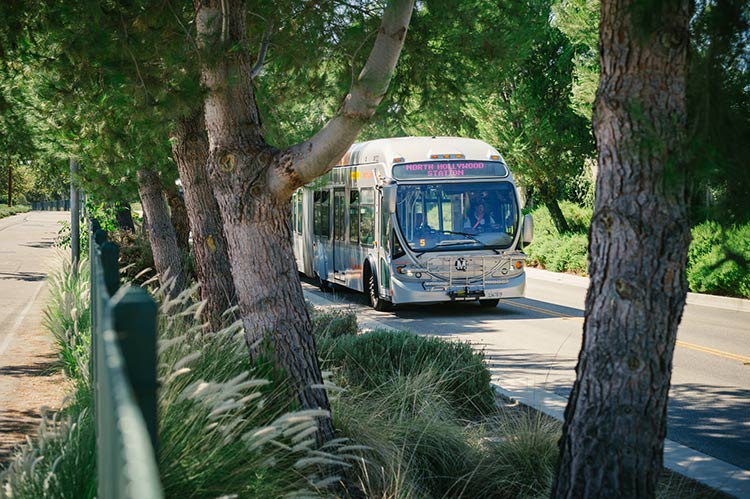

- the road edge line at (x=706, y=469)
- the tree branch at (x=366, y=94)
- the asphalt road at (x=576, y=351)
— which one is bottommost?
the asphalt road at (x=576, y=351)

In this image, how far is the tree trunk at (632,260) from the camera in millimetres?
4121

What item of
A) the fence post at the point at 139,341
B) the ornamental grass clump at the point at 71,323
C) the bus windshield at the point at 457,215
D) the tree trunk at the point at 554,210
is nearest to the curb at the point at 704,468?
the ornamental grass clump at the point at 71,323

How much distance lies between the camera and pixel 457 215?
1716 centimetres

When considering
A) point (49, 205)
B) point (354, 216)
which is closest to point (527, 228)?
point (354, 216)

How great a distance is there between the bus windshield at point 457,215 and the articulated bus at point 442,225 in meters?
0.02

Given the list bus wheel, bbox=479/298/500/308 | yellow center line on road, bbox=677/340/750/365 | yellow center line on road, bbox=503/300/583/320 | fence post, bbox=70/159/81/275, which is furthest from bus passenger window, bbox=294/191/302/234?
yellow center line on road, bbox=677/340/750/365

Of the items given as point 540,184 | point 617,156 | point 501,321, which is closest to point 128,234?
point 501,321

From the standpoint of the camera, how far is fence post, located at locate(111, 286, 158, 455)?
1732mm

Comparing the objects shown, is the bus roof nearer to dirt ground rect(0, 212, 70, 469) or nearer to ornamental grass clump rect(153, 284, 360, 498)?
dirt ground rect(0, 212, 70, 469)

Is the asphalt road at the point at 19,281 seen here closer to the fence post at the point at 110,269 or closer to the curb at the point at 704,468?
the fence post at the point at 110,269

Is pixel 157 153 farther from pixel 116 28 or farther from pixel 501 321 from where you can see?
pixel 501 321

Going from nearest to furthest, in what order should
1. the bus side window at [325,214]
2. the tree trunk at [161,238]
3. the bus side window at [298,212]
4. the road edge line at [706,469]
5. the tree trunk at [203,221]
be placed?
1. the road edge line at [706,469]
2. the tree trunk at [203,221]
3. the tree trunk at [161,238]
4. the bus side window at [325,214]
5. the bus side window at [298,212]

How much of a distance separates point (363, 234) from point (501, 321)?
407cm

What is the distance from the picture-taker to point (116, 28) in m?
7.44
